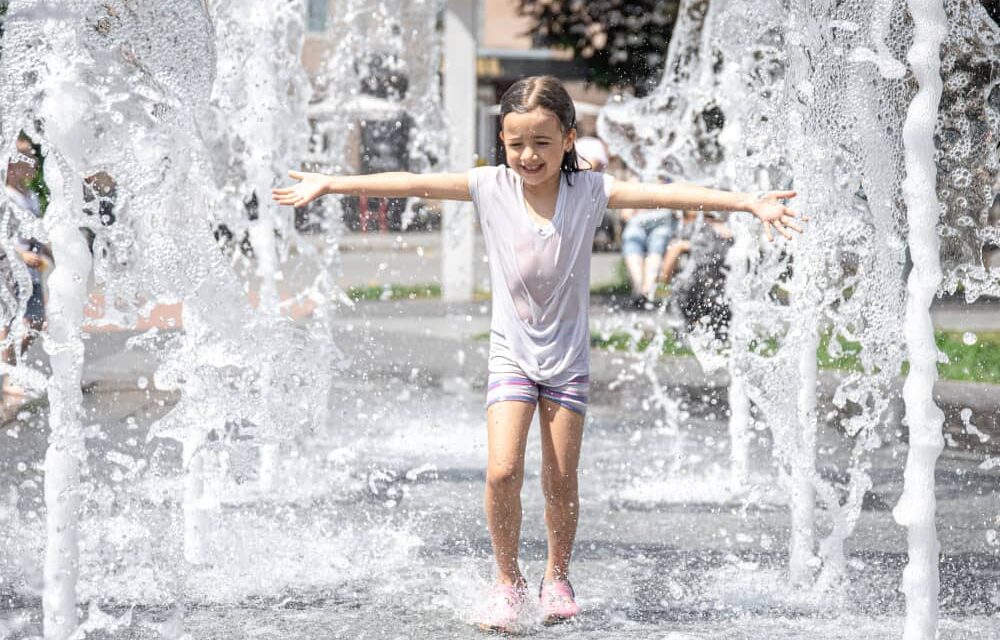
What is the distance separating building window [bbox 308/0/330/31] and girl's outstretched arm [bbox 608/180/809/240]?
976 inches

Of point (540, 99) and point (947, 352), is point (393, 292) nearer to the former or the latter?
point (947, 352)

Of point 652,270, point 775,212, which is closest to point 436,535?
point 775,212

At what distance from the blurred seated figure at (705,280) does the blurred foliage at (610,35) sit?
7387 mm

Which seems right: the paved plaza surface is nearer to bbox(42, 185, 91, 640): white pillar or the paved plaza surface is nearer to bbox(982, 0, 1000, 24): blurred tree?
bbox(42, 185, 91, 640): white pillar

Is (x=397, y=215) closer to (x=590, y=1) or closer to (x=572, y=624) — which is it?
(x=590, y=1)

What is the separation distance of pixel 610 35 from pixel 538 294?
14018 millimetres

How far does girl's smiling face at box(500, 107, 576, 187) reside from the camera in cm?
365

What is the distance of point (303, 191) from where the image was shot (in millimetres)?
3502

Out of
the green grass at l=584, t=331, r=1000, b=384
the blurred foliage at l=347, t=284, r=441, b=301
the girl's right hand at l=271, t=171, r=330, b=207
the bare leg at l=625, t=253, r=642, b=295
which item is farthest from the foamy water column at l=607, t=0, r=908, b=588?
the blurred foliage at l=347, t=284, r=441, b=301

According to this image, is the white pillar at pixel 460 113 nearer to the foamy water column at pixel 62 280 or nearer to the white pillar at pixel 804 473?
the white pillar at pixel 804 473

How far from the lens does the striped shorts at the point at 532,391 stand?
374 cm

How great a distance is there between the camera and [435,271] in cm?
1838

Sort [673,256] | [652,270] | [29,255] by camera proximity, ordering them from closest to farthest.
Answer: [29,255] < [673,256] < [652,270]

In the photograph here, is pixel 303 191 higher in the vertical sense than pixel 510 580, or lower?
higher
